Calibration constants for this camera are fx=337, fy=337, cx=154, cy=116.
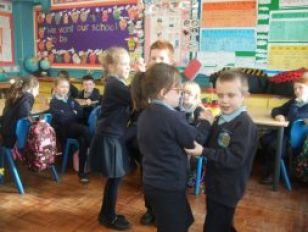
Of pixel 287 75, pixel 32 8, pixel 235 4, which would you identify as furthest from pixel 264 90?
pixel 32 8

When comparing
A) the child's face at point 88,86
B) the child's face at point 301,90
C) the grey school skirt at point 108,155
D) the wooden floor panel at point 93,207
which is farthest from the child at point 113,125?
the child's face at point 88,86

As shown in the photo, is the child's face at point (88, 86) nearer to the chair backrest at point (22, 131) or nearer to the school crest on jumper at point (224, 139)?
the chair backrest at point (22, 131)

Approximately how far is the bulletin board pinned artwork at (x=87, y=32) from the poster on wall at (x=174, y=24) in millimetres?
169

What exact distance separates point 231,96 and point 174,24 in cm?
309

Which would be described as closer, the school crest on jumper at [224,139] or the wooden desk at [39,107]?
the school crest on jumper at [224,139]

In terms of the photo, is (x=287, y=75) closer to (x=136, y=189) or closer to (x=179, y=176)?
(x=136, y=189)

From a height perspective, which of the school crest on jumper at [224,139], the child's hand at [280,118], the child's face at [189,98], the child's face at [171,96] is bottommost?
the child's hand at [280,118]

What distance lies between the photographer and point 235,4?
156 inches

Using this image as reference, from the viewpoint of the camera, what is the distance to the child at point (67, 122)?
3.02 metres

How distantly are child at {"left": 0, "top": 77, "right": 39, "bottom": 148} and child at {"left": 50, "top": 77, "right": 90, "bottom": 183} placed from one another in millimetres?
384

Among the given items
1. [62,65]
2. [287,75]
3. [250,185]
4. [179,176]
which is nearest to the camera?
[179,176]

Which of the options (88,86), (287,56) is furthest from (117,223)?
(287,56)

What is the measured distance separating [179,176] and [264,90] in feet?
8.68

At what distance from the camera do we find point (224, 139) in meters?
1.44
